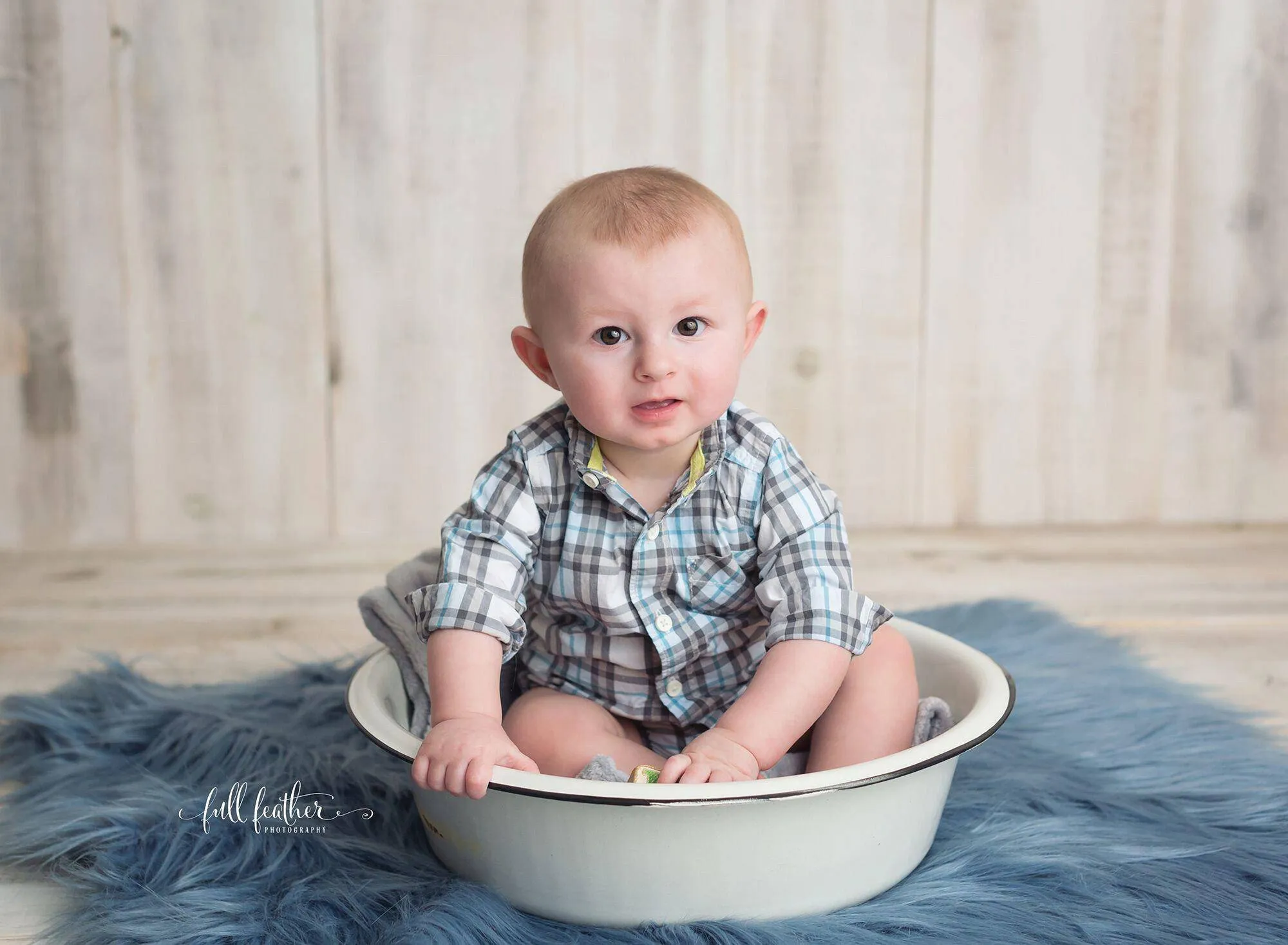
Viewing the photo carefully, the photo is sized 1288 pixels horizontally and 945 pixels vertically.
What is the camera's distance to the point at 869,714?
0.94 metres

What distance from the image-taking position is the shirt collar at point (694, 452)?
0.97 m

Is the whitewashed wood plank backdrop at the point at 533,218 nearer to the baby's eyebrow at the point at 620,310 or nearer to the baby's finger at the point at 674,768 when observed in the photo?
the baby's eyebrow at the point at 620,310

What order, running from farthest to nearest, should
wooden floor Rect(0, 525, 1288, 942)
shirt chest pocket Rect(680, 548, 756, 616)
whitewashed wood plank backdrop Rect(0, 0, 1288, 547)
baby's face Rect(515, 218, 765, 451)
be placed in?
whitewashed wood plank backdrop Rect(0, 0, 1288, 547) < wooden floor Rect(0, 525, 1288, 942) < shirt chest pocket Rect(680, 548, 756, 616) < baby's face Rect(515, 218, 765, 451)

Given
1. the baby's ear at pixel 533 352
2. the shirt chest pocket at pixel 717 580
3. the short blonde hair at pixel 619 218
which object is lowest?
the shirt chest pocket at pixel 717 580

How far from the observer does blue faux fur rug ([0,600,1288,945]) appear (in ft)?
2.64

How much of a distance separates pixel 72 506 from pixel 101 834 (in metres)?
1.21

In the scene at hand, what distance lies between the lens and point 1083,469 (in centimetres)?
211

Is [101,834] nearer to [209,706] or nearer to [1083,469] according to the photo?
[209,706]

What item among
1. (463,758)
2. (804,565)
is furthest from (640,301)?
(463,758)

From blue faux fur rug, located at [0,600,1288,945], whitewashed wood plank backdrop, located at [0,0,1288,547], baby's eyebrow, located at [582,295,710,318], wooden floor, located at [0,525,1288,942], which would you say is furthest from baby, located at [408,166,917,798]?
whitewashed wood plank backdrop, located at [0,0,1288,547]

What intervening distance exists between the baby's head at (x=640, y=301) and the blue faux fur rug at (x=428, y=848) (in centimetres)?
36

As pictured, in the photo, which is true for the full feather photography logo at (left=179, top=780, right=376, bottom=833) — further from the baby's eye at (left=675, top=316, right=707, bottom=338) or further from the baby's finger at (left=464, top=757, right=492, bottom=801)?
the baby's eye at (left=675, top=316, right=707, bottom=338)

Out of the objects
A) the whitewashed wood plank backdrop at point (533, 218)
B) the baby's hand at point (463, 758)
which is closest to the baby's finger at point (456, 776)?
the baby's hand at point (463, 758)

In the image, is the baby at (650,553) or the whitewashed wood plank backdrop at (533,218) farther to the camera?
the whitewashed wood plank backdrop at (533,218)
